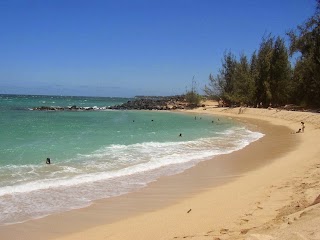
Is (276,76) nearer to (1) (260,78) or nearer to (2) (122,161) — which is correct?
(1) (260,78)

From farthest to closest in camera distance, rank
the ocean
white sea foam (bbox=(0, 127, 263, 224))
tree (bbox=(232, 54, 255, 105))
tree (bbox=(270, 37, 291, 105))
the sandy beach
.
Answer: tree (bbox=(232, 54, 255, 105)) < tree (bbox=(270, 37, 291, 105)) < the ocean < white sea foam (bbox=(0, 127, 263, 224)) < the sandy beach

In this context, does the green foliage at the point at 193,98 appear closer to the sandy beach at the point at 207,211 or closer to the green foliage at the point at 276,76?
the green foliage at the point at 276,76

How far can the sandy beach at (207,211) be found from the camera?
645 centimetres

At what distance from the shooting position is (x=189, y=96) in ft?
276

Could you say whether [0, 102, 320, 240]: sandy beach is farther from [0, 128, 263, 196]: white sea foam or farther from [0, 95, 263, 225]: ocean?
[0, 128, 263, 196]: white sea foam

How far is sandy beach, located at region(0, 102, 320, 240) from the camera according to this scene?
6453 mm

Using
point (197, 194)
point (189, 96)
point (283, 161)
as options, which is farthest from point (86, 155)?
point (189, 96)

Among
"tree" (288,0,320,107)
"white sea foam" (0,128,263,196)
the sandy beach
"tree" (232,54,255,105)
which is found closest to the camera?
the sandy beach

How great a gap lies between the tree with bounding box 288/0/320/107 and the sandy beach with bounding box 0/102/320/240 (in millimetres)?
33250

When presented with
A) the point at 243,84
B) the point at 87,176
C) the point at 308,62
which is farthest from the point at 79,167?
the point at 243,84

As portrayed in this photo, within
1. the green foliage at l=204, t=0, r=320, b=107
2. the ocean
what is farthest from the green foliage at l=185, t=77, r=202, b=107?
the ocean

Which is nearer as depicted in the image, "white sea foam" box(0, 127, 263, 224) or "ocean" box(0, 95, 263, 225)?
"white sea foam" box(0, 127, 263, 224)

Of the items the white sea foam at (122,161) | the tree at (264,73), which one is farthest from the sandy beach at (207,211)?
the tree at (264,73)

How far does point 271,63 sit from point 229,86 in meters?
16.7
